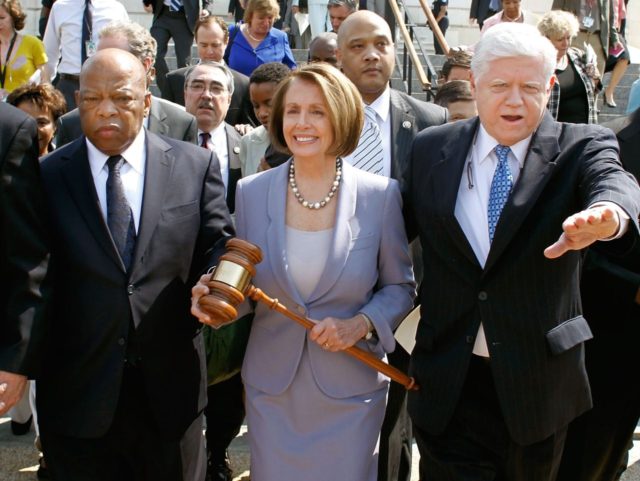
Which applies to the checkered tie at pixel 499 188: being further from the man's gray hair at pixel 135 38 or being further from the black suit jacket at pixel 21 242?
the man's gray hair at pixel 135 38

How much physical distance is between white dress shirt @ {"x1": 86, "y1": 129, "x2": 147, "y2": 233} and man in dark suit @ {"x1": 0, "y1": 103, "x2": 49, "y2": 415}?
0.93 feet

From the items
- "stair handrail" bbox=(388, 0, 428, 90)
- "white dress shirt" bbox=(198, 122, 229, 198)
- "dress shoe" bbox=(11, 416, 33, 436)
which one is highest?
"white dress shirt" bbox=(198, 122, 229, 198)

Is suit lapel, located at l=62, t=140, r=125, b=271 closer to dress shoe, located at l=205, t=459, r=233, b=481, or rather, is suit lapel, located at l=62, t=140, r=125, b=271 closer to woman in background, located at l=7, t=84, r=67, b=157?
dress shoe, located at l=205, t=459, r=233, b=481

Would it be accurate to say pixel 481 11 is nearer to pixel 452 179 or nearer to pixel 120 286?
pixel 452 179

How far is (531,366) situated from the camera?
3693 millimetres

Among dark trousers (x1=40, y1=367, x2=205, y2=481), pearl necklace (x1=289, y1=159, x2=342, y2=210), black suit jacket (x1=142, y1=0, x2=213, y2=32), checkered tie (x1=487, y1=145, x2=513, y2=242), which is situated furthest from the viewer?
black suit jacket (x1=142, y1=0, x2=213, y2=32)

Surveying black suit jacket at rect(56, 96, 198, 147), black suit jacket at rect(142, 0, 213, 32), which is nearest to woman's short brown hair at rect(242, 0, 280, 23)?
black suit jacket at rect(142, 0, 213, 32)

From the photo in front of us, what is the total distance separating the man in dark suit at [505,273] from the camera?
3629 millimetres

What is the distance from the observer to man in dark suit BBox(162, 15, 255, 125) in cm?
771

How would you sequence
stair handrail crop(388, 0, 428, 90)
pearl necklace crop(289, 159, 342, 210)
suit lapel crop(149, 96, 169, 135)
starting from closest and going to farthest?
pearl necklace crop(289, 159, 342, 210), suit lapel crop(149, 96, 169, 135), stair handrail crop(388, 0, 428, 90)

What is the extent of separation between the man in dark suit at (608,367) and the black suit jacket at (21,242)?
2.38 m

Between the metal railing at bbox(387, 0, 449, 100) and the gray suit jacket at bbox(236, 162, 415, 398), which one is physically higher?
the gray suit jacket at bbox(236, 162, 415, 398)

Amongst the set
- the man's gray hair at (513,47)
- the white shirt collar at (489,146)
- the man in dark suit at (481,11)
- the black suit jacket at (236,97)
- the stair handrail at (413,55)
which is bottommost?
the man in dark suit at (481,11)

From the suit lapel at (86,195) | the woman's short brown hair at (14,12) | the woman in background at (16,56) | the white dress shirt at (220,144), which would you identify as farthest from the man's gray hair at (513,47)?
the woman's short brown hair at (14,12)
